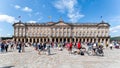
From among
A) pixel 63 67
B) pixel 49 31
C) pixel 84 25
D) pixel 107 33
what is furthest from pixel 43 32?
pixel 63 67

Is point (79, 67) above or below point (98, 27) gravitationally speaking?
below

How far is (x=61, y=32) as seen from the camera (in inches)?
3228

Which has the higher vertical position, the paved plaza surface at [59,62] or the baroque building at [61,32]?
the baroque building at [61,32]

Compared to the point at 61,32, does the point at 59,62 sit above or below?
below

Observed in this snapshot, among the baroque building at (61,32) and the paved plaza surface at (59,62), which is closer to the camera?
the paved plaza surface at (59,62)

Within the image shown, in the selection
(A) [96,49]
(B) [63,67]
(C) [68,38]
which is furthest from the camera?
(C) [68,38]

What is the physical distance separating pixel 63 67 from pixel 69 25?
72.0 m

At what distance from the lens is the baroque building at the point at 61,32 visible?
80938mm

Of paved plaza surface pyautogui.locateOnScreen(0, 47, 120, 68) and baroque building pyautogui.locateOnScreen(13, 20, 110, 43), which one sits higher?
baroque building pyautogui.locateOnScreen(13, 20, 110, 43)

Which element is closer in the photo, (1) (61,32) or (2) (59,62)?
(2) (59,62)

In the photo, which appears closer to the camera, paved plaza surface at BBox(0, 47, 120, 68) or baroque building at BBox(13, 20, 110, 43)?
paved plaza surface at BBox(0, 47, 120, 68)

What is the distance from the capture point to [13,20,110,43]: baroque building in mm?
80938

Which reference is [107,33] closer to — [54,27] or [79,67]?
[54,27]

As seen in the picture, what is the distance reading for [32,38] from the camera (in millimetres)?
81750
